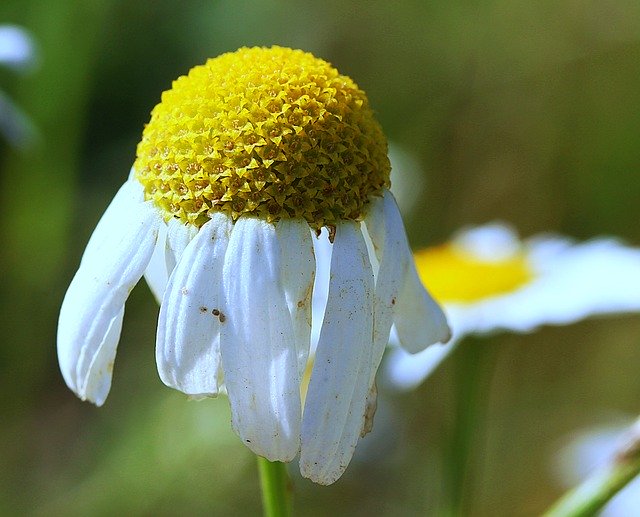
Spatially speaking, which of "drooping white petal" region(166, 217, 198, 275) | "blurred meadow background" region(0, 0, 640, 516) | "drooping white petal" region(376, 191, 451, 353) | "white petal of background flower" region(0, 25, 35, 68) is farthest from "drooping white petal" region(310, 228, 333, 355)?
"white petal of background flower" region(0, 25, 35, 68)

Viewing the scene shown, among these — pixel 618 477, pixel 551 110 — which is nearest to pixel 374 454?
pixel 551 110

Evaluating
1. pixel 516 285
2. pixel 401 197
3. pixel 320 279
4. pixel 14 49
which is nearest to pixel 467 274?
pixel 516 285

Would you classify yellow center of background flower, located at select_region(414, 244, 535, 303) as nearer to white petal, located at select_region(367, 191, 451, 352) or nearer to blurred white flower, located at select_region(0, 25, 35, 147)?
white petal, located at select_region(367, 191, 451, 352)

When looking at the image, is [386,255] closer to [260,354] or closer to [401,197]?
[260,354]

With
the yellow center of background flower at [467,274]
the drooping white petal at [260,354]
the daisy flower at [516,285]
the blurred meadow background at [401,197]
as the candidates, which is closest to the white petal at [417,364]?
the daisy flower at [516,285]

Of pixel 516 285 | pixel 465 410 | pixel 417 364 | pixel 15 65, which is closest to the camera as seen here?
pixel 465 410

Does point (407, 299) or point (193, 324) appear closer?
point (193, 324)

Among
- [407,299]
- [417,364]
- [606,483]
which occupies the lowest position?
[606,483]
